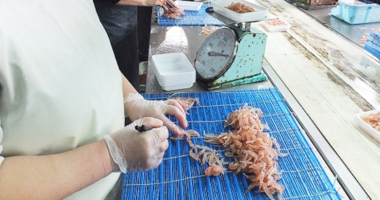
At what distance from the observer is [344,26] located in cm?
286

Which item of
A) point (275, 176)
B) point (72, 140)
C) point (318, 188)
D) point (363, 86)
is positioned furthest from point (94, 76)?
point (363, 86)

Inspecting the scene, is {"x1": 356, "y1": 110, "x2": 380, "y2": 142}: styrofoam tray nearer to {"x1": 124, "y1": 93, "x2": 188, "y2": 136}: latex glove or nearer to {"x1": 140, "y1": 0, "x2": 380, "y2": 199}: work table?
{"x1": 140, "y1": 0, "x2": 380, "y2": 199}: work table

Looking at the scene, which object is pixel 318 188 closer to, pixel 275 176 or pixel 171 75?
pixel 275 176

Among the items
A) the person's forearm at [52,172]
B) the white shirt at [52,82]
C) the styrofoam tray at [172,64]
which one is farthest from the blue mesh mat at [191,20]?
the person's forearm at [52,172]

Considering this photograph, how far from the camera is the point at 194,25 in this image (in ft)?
9.95

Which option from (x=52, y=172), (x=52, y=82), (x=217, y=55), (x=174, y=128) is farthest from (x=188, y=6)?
(x=52, y=172)

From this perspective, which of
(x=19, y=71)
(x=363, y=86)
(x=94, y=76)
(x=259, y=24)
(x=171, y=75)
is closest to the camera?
(x=19, y=71)

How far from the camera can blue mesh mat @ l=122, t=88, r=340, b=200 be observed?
1183 millimetres

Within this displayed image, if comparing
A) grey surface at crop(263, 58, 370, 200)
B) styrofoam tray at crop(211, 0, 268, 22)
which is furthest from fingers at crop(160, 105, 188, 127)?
styrofoam tray at crop(211, 0, 268, 22)

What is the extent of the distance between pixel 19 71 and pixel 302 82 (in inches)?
68.4

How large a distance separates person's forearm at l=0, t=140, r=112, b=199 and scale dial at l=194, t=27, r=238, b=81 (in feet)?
3.36

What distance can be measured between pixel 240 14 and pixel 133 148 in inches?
83.5

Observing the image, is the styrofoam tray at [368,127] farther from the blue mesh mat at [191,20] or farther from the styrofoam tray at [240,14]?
the blue mesh mat at [191,20]

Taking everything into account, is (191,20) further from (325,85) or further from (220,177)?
(220,177)
